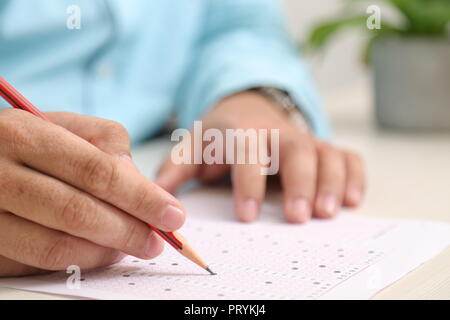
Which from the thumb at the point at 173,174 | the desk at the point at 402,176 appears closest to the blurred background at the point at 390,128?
the desk at the point at 402,176

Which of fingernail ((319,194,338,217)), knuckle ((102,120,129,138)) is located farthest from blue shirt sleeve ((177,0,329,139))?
knuckle ((102,120,129,138))

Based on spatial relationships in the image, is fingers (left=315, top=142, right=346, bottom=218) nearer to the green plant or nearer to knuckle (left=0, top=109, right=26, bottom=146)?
knuckle (left=0, top=109, right=26, bottom=146)

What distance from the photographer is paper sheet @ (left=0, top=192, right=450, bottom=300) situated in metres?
0.33

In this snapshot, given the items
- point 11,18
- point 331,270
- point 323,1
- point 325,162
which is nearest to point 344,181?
point 325,162

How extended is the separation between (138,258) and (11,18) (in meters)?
0.35

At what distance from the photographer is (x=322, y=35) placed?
895 millimetres

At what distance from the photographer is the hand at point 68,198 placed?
33 cm

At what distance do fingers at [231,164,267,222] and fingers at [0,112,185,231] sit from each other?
5.9 inches

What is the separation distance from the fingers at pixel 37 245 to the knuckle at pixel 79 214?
1 cm

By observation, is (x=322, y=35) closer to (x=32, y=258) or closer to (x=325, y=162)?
(x=325, y=162)

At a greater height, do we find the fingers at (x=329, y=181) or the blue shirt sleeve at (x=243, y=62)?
the blue shirt sleeve at (x=243, y=62)

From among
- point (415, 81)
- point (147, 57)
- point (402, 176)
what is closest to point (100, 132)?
point (402, 176)

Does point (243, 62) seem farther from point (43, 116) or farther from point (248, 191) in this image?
point (43, 116)

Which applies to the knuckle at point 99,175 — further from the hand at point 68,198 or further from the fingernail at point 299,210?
the fingernail at point 299,210
